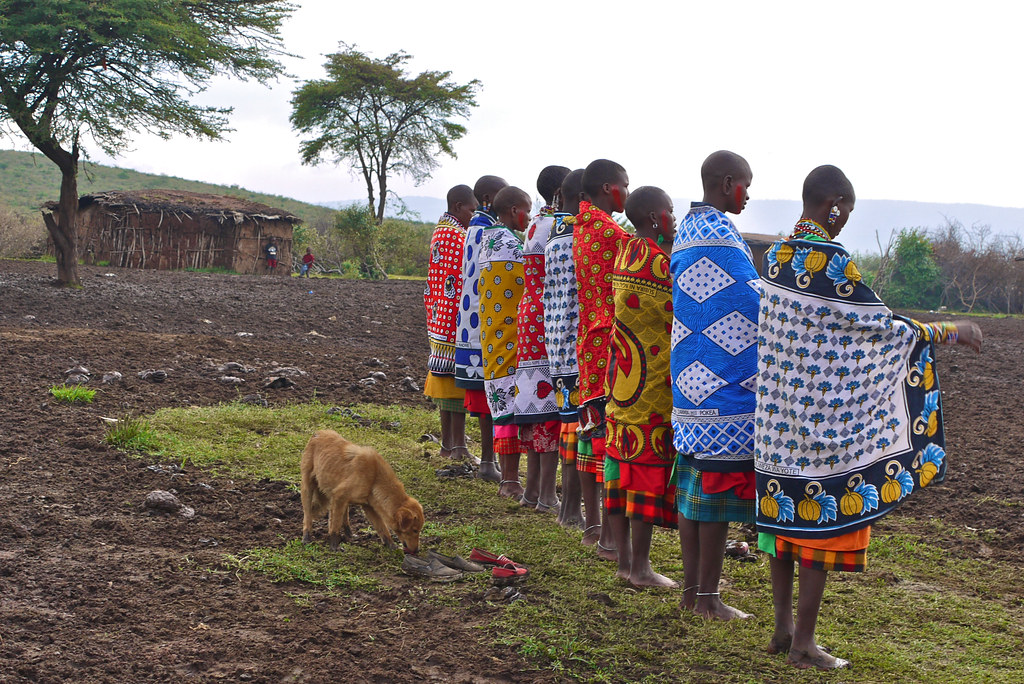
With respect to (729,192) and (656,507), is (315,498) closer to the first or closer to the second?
(656,507)

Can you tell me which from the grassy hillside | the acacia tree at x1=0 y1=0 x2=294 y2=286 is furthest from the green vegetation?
the grassy hillside

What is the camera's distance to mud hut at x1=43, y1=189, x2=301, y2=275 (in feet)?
97.1

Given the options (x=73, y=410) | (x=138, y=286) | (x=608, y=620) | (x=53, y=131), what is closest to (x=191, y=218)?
(x=138, y=286)

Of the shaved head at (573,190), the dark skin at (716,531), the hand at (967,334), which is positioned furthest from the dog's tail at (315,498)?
the hand at (967,334)

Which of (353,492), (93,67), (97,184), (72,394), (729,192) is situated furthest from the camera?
(97,184)

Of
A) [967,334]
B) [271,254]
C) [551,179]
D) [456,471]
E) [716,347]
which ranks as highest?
[271,254]

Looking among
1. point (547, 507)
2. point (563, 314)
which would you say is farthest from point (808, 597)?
point (547, 507)

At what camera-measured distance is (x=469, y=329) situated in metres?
6.75

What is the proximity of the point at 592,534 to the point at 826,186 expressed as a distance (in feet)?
8.34

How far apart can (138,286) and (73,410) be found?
1251 cm

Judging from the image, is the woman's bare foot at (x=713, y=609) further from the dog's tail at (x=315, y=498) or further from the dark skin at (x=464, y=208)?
the dark skin at (x=464, y=208)

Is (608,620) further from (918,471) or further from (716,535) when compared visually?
(918,471)

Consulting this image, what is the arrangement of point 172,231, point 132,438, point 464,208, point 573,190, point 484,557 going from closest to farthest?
point 484,557 → point 573,190 → point 132,438 → point 464,208 → point 172,231

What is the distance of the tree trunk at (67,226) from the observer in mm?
16391
